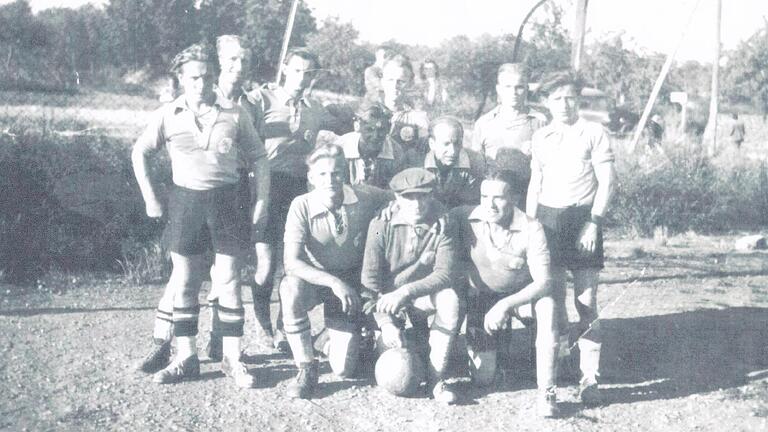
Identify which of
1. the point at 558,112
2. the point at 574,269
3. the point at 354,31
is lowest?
the point at 574,269

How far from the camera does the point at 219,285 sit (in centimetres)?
490

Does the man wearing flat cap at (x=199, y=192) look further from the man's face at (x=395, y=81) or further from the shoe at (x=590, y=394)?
the shoe at (x=590, y=394)

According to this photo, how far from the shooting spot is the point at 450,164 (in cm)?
527

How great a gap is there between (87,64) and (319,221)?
15.1ft

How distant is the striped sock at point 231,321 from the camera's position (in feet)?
15.9

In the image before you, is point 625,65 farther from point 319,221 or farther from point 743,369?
point 319,221

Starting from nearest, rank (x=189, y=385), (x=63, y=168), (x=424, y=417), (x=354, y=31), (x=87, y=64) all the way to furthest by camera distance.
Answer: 1. (x=424, y=417)
2. (x=189, y=385)
3. (x=63, y=168)
4. (x=87, y=64)
5. (x=354, y=31)

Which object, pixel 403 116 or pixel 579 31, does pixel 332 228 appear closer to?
pixel 403 116

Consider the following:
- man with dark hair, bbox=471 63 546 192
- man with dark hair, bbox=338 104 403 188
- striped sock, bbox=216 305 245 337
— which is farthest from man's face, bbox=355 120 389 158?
striped sock, bbox=216 305 245 337

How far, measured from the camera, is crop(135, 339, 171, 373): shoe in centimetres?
502

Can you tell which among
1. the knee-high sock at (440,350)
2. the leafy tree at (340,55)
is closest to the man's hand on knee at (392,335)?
the knee-high sock at (440,350)

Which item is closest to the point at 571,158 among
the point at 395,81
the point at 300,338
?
the point at 395,81

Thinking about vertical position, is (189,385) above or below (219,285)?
below

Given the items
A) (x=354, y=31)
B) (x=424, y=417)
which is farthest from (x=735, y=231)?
(x=424, y=417)
